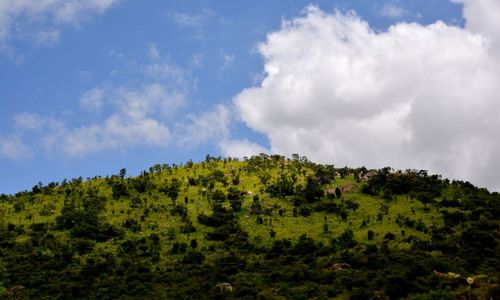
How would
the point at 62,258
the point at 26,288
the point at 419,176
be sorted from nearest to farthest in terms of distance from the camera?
1. the point at 26,288
2. the point at 62,258
3. the point at 419,176

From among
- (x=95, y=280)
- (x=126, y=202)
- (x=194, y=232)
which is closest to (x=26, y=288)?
(x=95, y=280)

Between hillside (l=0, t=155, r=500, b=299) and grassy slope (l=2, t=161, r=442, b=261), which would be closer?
hillside (l=0, t=155, r=500, b=299)

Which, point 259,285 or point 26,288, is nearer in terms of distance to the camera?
point 259,285

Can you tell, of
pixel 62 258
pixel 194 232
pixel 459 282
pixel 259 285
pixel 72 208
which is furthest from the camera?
pixel 72 208

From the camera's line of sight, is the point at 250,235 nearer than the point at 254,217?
Yes

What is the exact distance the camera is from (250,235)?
66375 mm

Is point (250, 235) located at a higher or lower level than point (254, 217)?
lower

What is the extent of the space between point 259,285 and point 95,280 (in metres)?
17.6

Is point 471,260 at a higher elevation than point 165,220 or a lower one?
lower

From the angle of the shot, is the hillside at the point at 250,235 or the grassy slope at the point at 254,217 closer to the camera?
the hillside at the point at 250,235

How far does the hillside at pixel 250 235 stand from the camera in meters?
47.6

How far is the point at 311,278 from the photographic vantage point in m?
49.3

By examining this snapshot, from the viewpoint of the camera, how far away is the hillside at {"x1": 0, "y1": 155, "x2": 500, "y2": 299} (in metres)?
47.6

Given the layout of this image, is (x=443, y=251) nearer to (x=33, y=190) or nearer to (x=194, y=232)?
(x=194, y=232)
